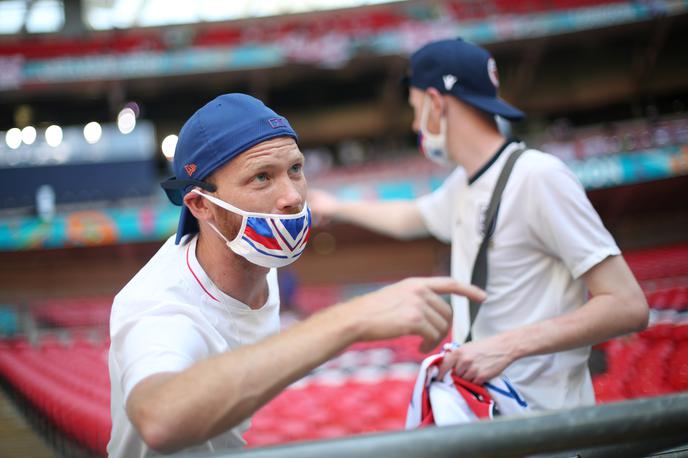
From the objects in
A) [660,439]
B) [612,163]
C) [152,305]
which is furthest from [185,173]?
[612,163]

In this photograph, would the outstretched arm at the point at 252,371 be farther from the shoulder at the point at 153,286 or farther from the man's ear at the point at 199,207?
the man's ear at the point at 199,207

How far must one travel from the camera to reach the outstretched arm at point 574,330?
1.43 m

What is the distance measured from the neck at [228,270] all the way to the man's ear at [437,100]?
0.84 m

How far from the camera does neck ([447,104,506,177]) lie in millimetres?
1915

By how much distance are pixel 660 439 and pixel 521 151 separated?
3.36 ft

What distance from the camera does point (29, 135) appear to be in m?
19.0

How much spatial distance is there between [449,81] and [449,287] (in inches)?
37.9

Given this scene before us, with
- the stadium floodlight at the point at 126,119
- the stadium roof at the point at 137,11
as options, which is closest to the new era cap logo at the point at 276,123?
the stadium floodlight at the point at 126,119

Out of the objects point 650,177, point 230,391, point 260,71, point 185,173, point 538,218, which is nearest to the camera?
point 230,391

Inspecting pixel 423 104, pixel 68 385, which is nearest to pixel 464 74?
pixel 423 104

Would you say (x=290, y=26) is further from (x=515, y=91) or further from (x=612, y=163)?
(x=612, y=163)

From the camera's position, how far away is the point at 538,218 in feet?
5.35

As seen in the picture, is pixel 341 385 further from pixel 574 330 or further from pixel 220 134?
pixel 220 134

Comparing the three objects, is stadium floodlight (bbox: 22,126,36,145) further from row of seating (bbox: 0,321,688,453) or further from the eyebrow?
the eyebrow
